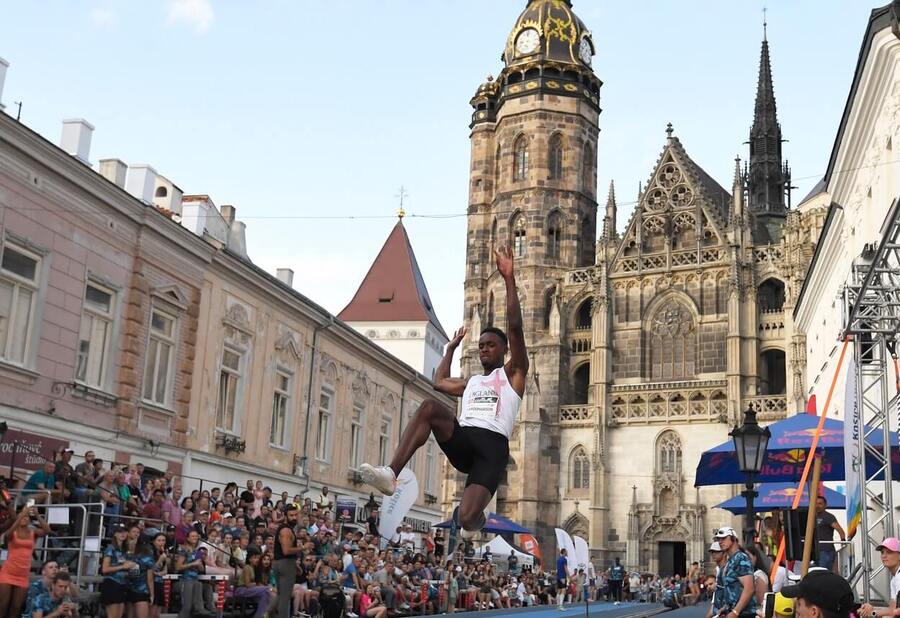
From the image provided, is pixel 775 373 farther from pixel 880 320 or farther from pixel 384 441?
pixel 880 320

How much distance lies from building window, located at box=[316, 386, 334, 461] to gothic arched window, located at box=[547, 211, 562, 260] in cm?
3029

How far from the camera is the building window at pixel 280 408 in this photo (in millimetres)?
26891

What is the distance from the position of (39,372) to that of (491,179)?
4627cm

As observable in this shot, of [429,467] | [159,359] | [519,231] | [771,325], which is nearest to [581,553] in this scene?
[429,467]

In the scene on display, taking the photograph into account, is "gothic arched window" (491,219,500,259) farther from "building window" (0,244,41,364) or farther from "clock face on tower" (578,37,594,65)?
"building window" (0,244,41,364)

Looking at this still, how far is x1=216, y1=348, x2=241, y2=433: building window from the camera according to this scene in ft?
79.4

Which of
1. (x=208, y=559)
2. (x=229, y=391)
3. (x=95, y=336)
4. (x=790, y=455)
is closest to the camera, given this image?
(x=208, y=559)

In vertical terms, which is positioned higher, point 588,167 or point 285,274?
point 588,167

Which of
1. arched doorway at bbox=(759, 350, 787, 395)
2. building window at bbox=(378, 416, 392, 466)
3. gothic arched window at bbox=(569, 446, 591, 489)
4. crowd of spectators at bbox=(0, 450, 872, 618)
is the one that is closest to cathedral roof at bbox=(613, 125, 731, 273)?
arched doorway at bbox=(759, 350, 787, 395)

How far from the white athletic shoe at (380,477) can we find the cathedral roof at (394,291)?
74552mm

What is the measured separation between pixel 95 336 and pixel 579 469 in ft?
124

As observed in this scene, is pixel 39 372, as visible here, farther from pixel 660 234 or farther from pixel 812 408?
pixel 660 234

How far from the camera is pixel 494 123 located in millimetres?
63812

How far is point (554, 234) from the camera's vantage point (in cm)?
5894
